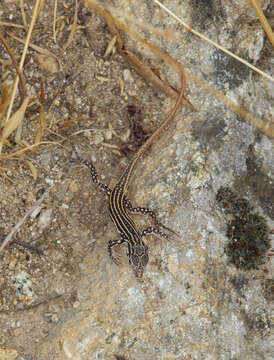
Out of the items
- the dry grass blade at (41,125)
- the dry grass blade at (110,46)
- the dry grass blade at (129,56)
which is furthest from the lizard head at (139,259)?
the dry grass blade at (110,46)

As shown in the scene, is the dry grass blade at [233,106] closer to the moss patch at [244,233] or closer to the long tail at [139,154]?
the long tail at [139,154]

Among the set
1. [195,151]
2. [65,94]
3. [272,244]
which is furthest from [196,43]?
[272,244]

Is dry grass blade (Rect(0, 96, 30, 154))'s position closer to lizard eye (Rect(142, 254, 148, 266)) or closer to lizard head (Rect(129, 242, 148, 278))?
lizard head (Rect(129, 242, 148, 278))

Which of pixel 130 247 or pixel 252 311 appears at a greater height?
pixel 252 311

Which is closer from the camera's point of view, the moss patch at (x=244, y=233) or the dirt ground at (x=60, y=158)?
the moss patch at (x=244, y=233)

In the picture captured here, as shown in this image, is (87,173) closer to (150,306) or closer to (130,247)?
(130,247)

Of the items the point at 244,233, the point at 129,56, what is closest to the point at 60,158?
the point at 129,56
